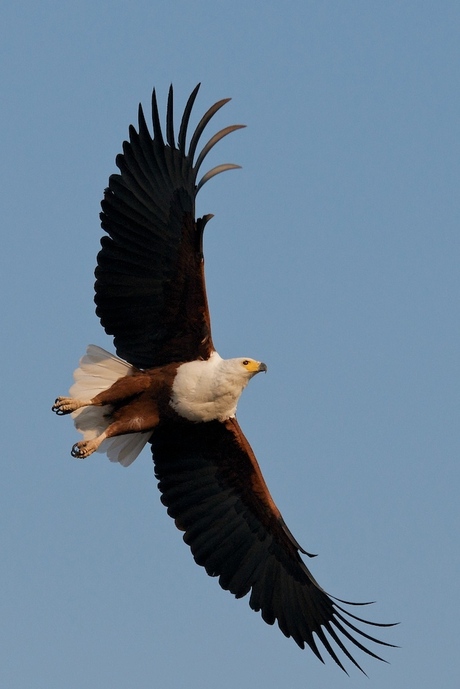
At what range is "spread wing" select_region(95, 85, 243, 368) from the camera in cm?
1366

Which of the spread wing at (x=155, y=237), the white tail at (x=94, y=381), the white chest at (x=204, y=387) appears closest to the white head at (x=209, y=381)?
the white chest at (x=204, y=387)

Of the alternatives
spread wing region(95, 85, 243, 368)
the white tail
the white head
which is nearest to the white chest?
the white head

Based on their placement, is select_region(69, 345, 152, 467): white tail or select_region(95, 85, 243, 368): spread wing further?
select_region(69, 345, 152, 467): white tail

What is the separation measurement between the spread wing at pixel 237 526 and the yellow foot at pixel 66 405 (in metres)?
0.99

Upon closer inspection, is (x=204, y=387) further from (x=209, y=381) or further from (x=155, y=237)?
(x=155, y=237)

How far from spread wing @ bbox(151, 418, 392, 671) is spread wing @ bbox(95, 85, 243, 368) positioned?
3.72 ft

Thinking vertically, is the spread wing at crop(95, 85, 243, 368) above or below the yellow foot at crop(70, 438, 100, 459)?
above

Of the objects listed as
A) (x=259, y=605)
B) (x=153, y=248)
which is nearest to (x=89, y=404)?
(x=153, y=248)

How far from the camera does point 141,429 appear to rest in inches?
549

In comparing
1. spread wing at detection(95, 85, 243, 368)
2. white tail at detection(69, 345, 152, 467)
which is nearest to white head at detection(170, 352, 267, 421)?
spread wing at detection(95, 85, 243, 368)

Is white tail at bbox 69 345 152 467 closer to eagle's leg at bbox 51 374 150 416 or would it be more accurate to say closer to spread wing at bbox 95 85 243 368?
eagle's leg at bbox 51 374 150 416

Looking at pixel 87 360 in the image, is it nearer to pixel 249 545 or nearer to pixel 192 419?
pixel 192 419

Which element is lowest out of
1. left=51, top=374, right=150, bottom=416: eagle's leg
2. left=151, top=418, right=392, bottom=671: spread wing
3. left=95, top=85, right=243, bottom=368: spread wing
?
left=151, top=418, right=392, bottom=671: spread wing

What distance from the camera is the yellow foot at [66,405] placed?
13.8 meters
